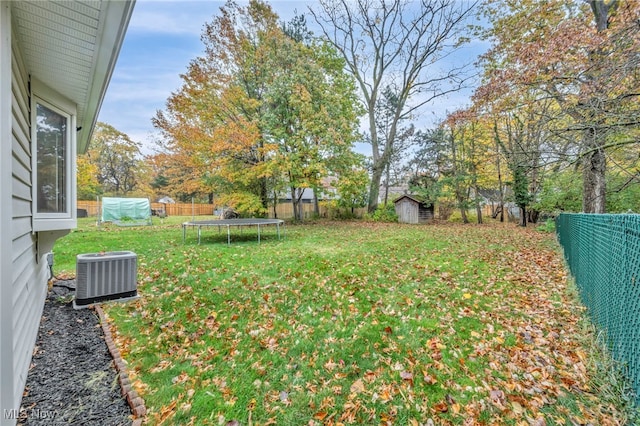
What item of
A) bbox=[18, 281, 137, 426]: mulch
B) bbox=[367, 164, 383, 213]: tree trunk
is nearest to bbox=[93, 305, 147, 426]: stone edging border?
bbox=[18, 281, 137, 426]: mulch

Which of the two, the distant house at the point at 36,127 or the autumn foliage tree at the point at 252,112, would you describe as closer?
the distant house at the point at 36,127

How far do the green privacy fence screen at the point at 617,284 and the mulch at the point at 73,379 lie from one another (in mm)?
3852

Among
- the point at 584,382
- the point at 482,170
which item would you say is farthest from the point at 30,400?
the point at 482,170

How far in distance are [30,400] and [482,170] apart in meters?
20.4

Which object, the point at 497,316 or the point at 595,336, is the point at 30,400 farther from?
the point at 595,336

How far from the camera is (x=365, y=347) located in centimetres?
313

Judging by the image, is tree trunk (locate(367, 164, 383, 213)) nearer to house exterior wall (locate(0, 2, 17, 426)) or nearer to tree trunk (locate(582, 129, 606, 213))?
tree trunk (locate(582, 129, 606, 213))

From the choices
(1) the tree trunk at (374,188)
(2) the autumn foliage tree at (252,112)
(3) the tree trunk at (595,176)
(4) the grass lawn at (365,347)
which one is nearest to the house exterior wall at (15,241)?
(4) the grass lawn at (365,347)

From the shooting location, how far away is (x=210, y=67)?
1281 centimetres

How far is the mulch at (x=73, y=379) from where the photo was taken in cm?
219

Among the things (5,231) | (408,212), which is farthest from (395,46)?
(5,231)

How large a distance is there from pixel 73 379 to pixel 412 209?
1761 cm

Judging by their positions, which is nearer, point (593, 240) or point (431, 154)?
point (593, 240)

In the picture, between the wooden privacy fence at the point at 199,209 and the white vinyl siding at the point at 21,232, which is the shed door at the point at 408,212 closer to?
the wooden privacy fence at the point at 199,209
